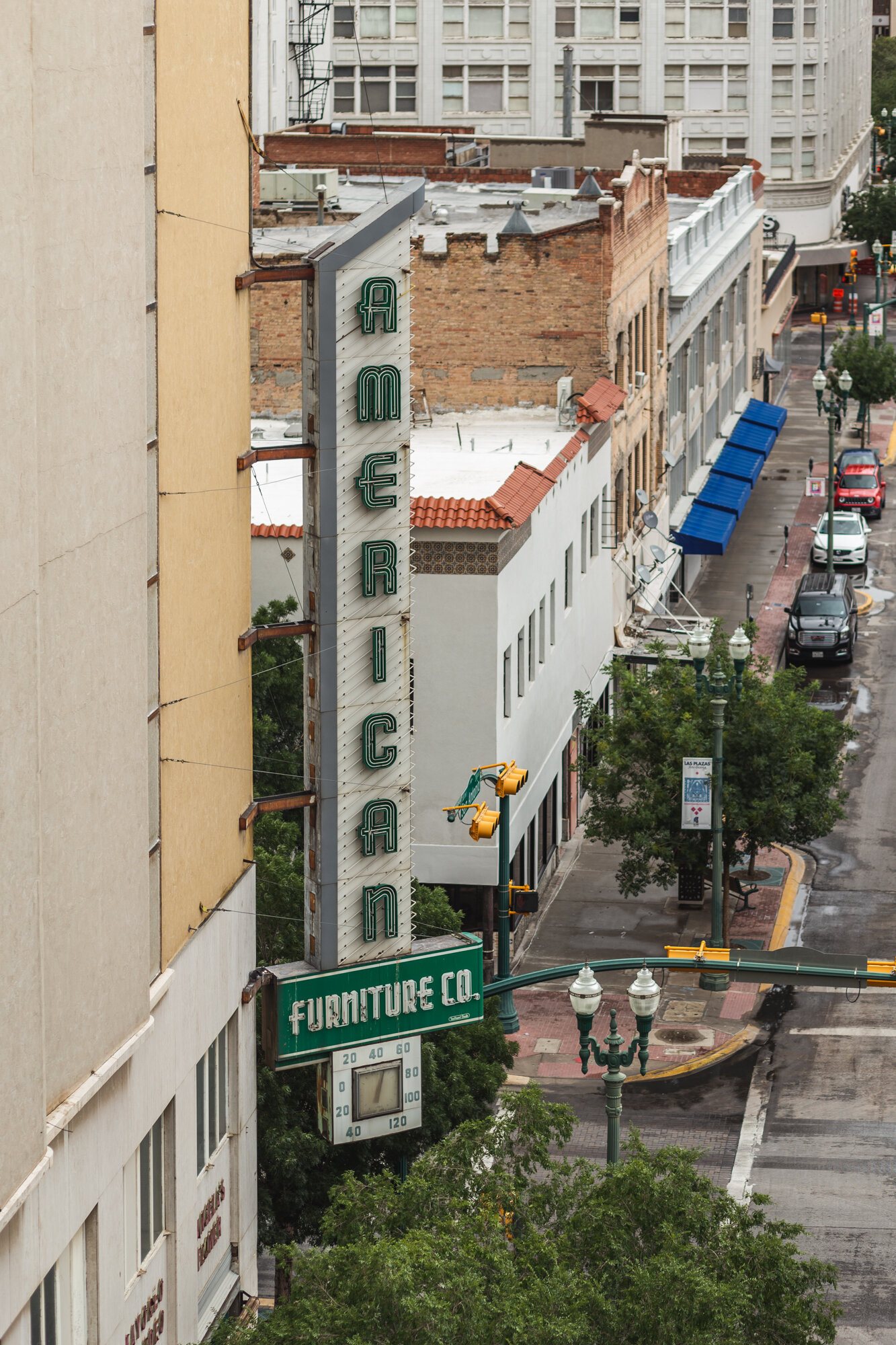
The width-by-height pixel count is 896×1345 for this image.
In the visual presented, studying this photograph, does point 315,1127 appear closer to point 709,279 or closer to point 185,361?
point 185,361

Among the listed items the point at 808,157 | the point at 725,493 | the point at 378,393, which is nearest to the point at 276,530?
the point at 378,393

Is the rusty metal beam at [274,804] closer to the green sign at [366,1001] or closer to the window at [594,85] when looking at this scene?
the green sign at [366,1001]

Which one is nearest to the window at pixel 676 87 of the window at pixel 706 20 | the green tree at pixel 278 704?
the window at pixel 706 20

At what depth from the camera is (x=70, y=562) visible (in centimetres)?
2153

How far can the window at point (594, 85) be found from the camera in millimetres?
136125

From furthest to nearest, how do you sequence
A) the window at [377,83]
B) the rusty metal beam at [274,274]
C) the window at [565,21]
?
1. the window at [377,83]
2. the window at [565,21]
3. the rusty metal beam at [274,274]

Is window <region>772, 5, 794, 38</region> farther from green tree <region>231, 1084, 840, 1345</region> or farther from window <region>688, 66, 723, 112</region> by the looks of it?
green tree <region>231, 1084, 840, 1345</region>

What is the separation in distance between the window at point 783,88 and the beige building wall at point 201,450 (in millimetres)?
114292

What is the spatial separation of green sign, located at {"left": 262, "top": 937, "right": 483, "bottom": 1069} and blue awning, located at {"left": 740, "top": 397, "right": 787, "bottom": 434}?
207 ft

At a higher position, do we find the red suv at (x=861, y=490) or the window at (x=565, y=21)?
the window at (x=565, y=21)

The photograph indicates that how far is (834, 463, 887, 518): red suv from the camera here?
86.7 meters

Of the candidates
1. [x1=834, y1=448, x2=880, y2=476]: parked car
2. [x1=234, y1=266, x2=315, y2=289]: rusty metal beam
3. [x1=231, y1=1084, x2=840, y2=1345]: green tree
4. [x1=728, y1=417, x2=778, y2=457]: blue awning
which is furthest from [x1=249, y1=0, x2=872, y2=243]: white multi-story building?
[x1=231, y1=1084, x2=840, y2=1345]: green tree

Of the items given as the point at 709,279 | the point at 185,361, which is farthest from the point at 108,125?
the point at 709,279

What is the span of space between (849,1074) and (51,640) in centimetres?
2350
